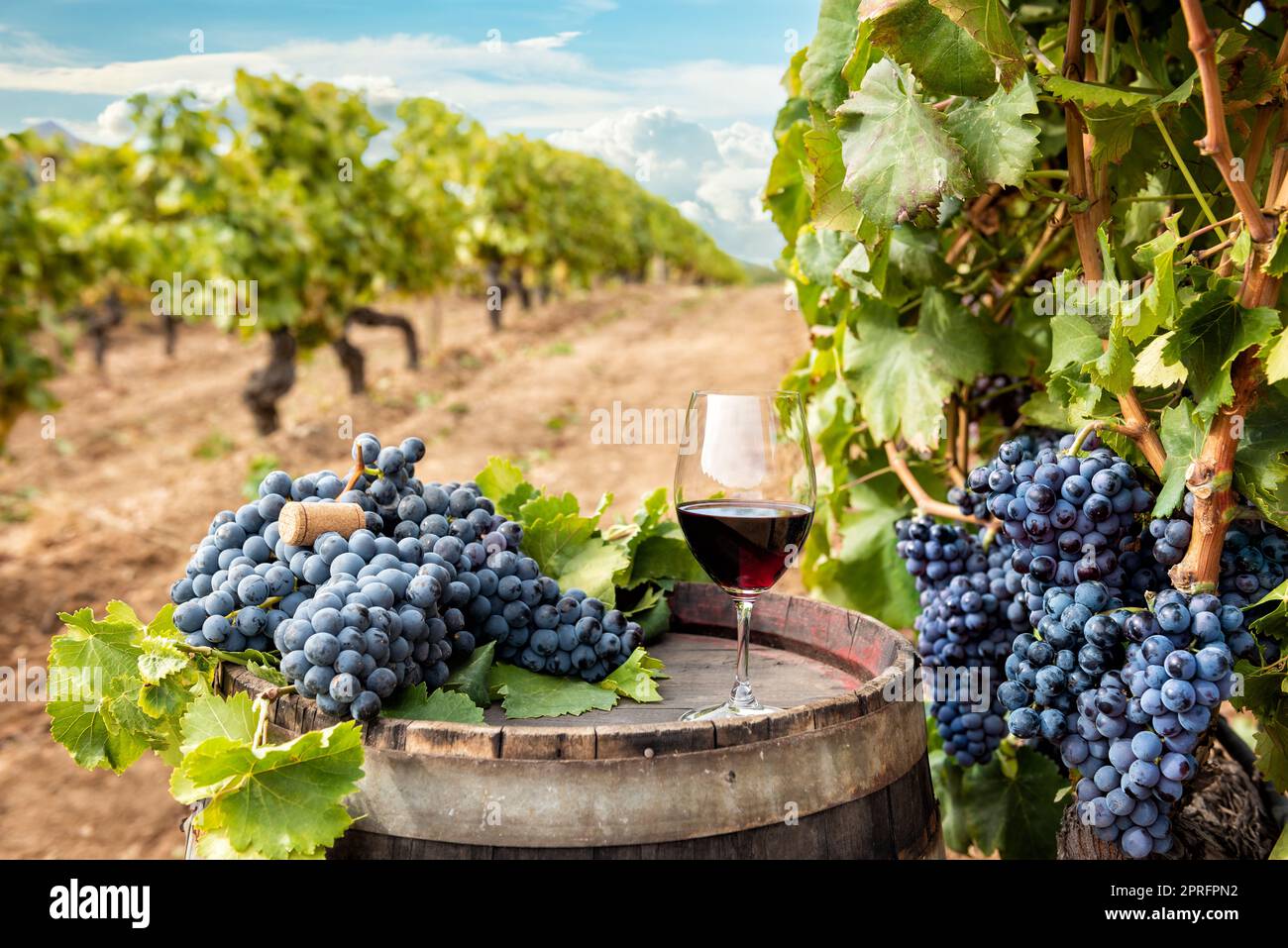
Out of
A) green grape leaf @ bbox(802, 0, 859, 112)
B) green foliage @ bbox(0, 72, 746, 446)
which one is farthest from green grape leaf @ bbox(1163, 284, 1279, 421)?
green foliage @ bbox(0, 72, 746, 446)

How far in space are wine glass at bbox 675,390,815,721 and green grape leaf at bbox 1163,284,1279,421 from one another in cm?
51

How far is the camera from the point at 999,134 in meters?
1.55

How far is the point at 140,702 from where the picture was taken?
148 centimetres

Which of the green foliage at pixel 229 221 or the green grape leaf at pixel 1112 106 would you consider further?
the green foliage at pixel 229 221

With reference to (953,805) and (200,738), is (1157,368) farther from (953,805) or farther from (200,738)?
(200,738)

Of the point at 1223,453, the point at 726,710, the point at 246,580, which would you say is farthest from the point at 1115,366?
the point at 246,580

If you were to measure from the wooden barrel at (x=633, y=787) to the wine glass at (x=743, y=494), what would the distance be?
0.54ft

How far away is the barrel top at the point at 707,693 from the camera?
1273mm

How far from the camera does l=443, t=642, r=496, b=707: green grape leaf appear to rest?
5.16 ft

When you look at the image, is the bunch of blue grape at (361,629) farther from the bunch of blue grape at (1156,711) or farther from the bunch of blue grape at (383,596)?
the bunch of blue grape at (1156,711)

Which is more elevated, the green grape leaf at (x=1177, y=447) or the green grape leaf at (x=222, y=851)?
the green grape leaf at (x=1177, y=447)

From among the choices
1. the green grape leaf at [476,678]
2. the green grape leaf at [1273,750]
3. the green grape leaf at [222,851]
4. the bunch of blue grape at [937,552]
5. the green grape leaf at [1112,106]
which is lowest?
the green grape leaf at [222,851]

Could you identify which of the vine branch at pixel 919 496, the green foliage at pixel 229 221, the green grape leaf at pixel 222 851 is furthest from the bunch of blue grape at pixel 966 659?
the green foliage at pixel 229 221

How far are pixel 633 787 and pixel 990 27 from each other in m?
1.07
